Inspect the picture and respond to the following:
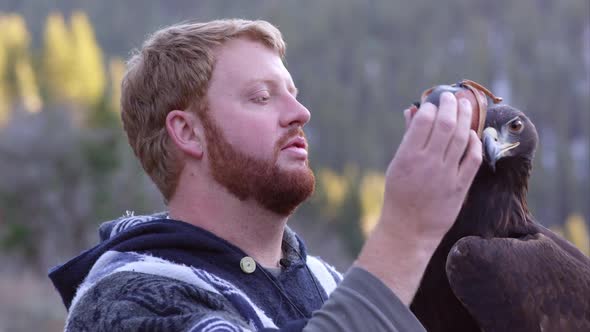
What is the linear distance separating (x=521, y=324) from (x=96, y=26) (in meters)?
128

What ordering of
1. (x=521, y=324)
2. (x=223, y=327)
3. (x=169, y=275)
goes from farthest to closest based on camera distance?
(x=521, y=324)
(x=169, y=275)
(x=223, y=327)

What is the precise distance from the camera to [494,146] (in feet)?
13.4

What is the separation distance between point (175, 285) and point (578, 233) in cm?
8706

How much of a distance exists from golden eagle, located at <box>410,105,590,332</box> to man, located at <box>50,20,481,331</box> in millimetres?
582

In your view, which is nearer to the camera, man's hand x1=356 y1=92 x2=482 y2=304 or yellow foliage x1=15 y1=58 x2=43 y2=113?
man's hand x1=356 y1=92 x2=482 y2=304

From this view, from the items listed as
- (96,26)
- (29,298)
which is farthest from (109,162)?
(96,26)

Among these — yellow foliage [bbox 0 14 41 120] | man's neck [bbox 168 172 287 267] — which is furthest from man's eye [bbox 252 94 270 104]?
yellow foliage [bbox 0 14 41 120]

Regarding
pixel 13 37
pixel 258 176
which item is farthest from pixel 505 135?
pixel 13 37

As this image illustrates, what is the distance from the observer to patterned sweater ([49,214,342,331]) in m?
2.83

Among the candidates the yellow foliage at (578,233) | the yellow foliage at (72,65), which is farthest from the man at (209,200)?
the yellow foliage at (578,233)

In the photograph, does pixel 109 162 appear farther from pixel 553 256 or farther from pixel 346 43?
pixel 346 43

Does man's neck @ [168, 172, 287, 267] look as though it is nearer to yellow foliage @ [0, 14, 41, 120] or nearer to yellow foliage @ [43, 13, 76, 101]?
yellow foliage @ [0, 14, 41, 120]

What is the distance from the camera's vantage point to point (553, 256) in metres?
4.04

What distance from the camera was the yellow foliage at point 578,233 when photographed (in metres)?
79.8
